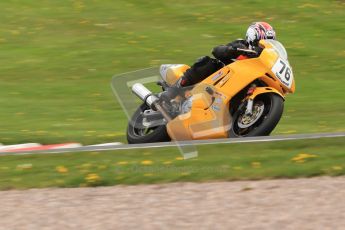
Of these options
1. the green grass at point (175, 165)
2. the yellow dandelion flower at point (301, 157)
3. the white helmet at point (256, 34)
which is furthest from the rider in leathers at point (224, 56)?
the yellow dandelion flower at point (301, 157)

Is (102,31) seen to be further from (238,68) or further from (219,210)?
(219,210)

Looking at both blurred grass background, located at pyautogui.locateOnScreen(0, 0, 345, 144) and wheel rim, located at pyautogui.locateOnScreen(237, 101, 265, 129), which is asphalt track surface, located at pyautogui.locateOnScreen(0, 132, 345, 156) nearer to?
wheel rim, located at pyautogui.locateOnScreen(237, 101, 265, 129)

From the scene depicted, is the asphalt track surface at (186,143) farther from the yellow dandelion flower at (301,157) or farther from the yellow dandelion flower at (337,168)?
the yellow dandelion flower at (337,168)

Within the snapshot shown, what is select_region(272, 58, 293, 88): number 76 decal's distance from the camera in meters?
9.46

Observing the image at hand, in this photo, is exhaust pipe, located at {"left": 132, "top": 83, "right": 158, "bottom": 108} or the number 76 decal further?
exhaust pipe, located at {"left": 132, "top": 83, "right": 158, "bottom": 108}

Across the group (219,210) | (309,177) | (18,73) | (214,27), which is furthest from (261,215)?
(214,27)

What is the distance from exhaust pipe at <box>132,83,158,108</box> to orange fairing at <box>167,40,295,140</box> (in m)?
0.41

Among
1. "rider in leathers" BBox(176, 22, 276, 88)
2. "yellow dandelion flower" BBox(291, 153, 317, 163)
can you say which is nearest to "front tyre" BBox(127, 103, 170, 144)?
"rider in leathers" BBox(176, 22, 276, 88)

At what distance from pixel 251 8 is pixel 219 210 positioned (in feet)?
56.8

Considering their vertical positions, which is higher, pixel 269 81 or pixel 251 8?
pixel 269 81

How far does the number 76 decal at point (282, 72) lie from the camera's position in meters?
9.46

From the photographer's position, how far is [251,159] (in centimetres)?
809

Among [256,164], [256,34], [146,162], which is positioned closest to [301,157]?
[256,164]

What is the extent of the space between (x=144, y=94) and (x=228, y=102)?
1.10 metres
